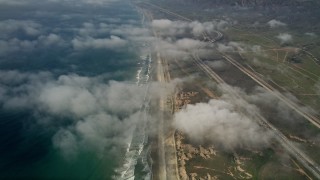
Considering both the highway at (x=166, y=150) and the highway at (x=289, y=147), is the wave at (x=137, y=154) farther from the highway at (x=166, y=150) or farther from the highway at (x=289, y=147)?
the highway at (x=289, y=147)

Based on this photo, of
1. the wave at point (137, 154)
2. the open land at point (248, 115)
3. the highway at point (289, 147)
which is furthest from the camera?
the highway at point (289, 147)

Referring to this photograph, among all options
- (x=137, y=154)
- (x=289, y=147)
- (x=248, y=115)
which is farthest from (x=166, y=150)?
(x=248, y=115)

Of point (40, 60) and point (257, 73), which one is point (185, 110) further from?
point (40, 60)

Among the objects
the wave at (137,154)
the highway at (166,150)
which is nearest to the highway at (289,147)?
the highway at (166,150)

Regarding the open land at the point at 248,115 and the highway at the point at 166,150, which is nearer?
the highway at the point at 166,150

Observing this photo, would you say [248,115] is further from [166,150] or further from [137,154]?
[137,154]

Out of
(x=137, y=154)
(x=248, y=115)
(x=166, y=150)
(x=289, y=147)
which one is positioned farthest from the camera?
(x=248, y=115)

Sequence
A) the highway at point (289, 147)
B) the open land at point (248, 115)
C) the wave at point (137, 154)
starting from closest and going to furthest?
the wave at point (137, 154) < the open land at point (248, 115) < the highway at point (289, 147)

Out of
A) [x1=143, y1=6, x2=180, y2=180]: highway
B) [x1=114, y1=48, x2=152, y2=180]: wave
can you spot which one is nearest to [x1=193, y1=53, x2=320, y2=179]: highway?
[x1=143, y1=6, x2=180, y2=180]: highway

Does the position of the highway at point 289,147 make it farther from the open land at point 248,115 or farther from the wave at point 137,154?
the wave at point 137,154

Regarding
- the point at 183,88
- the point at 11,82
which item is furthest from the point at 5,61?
the point at 183,88

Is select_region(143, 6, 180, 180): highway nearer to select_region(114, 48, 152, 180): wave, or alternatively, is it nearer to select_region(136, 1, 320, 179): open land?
select_region(136, 1, 320, 179): open land

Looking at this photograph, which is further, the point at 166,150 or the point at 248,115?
the point at 248,115
